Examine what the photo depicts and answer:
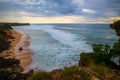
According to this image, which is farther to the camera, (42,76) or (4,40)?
(4,40)

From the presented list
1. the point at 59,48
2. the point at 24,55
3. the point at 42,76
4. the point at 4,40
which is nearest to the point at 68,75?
the point at 42,76

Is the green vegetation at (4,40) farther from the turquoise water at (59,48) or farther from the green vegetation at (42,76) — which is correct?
the green vegetation at (42,76)

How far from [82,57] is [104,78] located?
14.2 metres

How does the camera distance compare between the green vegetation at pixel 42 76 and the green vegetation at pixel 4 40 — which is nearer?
the green vegetation at pixel 42 76

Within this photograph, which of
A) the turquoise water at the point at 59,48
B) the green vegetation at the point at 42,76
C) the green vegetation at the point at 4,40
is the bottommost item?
the turquoise water at the point at 59,48

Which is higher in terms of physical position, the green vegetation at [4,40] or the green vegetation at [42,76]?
the green vegetation at [42,76]

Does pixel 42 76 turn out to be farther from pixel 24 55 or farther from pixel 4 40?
pixel 4 40

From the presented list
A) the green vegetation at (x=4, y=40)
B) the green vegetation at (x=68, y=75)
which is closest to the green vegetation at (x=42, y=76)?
the green vegetation at (x=68, y=75)

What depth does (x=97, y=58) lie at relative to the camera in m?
21.8

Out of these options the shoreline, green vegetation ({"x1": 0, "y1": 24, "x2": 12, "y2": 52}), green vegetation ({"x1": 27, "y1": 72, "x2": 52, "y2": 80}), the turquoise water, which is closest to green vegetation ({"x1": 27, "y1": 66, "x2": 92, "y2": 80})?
green vegetation ({"x1": 27, "y1": 72, "x2": 52, "y2": 80})

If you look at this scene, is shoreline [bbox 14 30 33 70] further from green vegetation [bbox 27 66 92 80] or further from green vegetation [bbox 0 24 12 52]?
green vegetation [bbox 27 66 92 80]

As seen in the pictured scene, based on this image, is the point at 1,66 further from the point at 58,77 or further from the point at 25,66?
the point at 58,77

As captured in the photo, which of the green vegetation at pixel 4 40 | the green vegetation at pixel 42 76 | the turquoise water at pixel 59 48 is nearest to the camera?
the green vegetation at pixel 42 76

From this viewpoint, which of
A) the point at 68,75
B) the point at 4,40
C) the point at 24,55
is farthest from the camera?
the point at 4,40
